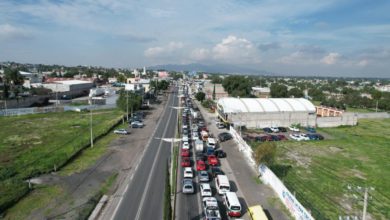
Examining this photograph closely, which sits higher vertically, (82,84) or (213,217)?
(82,84)

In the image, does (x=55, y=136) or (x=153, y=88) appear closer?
(x=55, y=136)

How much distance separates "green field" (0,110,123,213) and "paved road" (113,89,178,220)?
9.30 metres

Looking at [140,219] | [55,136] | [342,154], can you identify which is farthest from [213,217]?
[55,136]

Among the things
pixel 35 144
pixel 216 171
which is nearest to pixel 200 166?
pixel 216 171

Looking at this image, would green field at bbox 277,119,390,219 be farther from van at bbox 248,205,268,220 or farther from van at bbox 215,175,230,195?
van at bbox 215,175,230,195

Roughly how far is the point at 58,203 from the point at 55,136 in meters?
29.8

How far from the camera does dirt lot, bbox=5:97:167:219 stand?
23234mm

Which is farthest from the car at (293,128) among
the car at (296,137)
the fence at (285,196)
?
the fence at (285,196)

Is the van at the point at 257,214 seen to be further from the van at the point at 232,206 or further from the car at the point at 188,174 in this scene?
the car at the point at 188,174

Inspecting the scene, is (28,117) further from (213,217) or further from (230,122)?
(213,217)

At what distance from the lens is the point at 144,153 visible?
40.8m

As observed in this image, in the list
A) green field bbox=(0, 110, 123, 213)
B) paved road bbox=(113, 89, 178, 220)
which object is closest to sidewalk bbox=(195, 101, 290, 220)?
paved road bbox=(113, 89, 178, 220)

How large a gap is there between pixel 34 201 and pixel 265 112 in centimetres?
4862

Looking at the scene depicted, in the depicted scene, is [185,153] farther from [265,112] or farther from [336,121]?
[336,121]
